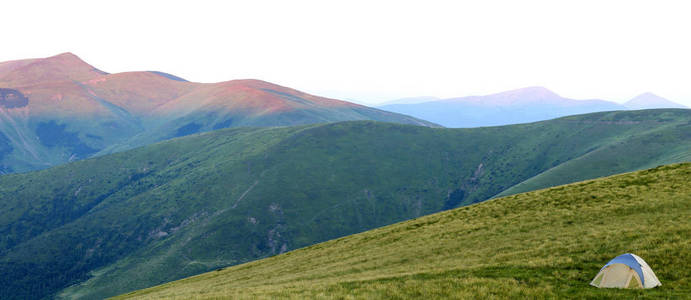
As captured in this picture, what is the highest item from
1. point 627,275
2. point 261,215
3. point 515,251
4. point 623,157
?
point 627,275

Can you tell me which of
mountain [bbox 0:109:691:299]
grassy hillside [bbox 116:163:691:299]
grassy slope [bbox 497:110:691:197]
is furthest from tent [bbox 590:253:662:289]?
mountain [bbox 0:109:691:299]

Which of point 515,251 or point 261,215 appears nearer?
point 515,251

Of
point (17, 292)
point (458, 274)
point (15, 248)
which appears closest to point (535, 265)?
point (458, 274)

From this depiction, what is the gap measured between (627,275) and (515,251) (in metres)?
10.7

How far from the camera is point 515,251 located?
32500mm

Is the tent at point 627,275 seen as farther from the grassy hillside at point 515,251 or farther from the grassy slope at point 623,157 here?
the grassy slope at point 623,157

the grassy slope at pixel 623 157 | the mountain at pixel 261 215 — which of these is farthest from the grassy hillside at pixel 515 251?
the mountain at pixel 261 215

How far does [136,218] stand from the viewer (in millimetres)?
191000

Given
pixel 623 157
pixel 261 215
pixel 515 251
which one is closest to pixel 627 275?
pixel 515 251

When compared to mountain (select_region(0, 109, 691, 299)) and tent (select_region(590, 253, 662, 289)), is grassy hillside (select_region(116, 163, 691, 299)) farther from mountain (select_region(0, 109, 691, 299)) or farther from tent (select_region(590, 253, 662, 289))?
mountain (select_region(0, 109, 691, 299))

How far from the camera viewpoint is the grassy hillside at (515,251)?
23844 mm

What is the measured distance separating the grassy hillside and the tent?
673 millimetres

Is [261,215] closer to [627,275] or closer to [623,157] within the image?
[623,157]

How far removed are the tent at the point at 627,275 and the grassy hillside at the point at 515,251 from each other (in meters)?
0.67
